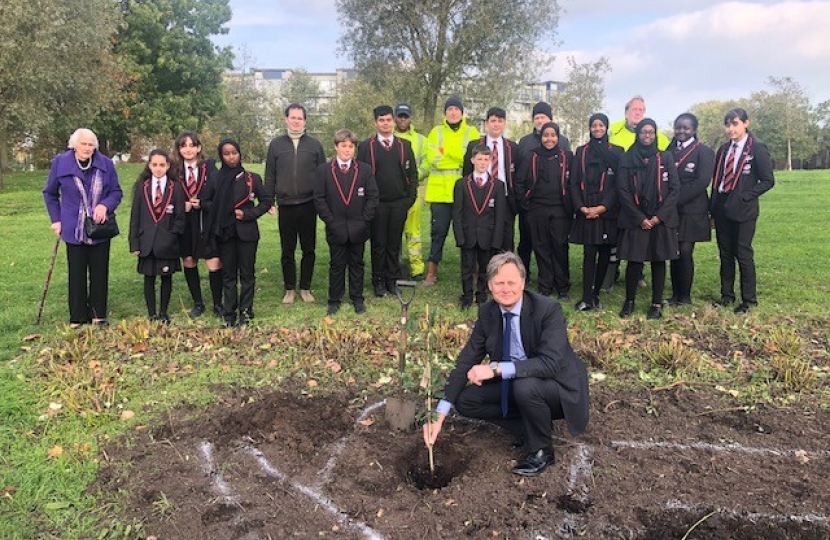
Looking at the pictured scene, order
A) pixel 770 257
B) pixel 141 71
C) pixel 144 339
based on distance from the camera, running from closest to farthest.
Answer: pixel 144 339
pixel 770 257
pixel 141 71

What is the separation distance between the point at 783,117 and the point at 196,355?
48971 millimetres

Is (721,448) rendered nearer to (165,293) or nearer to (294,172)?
(294,172)

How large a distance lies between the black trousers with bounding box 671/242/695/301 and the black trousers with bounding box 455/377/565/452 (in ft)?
13.4

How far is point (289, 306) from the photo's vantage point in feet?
26.1

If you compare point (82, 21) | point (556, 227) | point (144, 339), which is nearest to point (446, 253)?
point (556, 227)

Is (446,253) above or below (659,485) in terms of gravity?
above

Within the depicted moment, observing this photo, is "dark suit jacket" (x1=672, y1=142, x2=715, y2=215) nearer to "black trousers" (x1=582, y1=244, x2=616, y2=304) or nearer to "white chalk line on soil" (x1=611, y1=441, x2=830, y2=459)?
"black trousers" (x1=582, y1=244, x2=616, y2=304)

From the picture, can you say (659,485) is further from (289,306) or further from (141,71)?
(141,71)

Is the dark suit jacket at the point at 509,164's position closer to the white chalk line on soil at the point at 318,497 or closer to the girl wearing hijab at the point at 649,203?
the girl wearing hijab at the point at 649,203

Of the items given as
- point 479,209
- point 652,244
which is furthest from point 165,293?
point 652,244

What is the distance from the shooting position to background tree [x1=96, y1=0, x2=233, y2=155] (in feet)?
99.0

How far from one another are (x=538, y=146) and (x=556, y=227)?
1024mm

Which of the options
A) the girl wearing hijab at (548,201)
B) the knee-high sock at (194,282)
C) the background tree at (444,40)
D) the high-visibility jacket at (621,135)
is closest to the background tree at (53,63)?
the background tree at (444,40)

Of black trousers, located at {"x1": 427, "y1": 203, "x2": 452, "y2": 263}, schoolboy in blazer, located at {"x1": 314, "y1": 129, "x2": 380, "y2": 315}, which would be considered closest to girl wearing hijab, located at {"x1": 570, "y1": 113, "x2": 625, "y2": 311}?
black trousers, located at {"x1": 427, "y1": 203, "x2": 452, "y2": 263}
